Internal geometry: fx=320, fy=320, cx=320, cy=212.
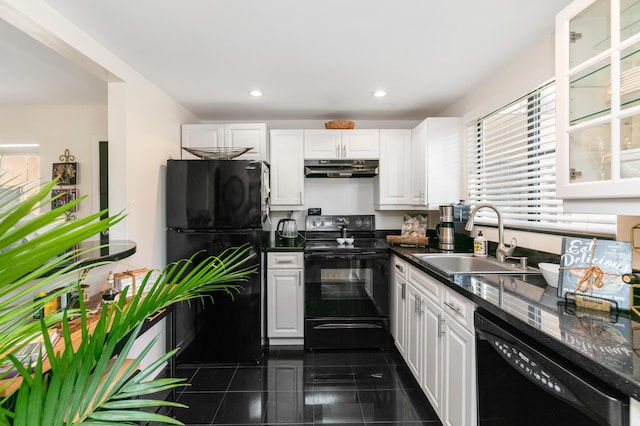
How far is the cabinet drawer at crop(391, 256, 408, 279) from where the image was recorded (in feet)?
8.37

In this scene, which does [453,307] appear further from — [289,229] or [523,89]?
[289,229]

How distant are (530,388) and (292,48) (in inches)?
81.4

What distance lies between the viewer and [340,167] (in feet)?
10.8

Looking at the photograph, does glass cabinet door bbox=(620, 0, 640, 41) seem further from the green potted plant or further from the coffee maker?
the coffee maker

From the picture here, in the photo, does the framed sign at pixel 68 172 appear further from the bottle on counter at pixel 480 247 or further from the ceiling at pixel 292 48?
the bottle on counter at pixel 480 247

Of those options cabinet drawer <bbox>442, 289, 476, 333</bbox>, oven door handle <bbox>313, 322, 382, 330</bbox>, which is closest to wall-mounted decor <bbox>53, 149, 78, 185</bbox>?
oven door handle <bbox>313, 322, 382, 330</bbox>

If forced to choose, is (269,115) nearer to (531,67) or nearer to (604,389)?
(531,67)

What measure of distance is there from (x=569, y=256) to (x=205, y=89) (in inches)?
107

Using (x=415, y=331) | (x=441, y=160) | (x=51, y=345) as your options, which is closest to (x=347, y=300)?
(x=415, y=331)

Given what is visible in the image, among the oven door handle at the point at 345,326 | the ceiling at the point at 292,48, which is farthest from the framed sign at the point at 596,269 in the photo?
the oven door handle at the point at 345,326

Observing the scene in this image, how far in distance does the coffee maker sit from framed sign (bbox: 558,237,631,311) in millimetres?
1494

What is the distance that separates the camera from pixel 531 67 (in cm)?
204

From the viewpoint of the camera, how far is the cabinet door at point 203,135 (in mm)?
3172

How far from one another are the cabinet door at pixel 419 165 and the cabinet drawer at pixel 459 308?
146cm
